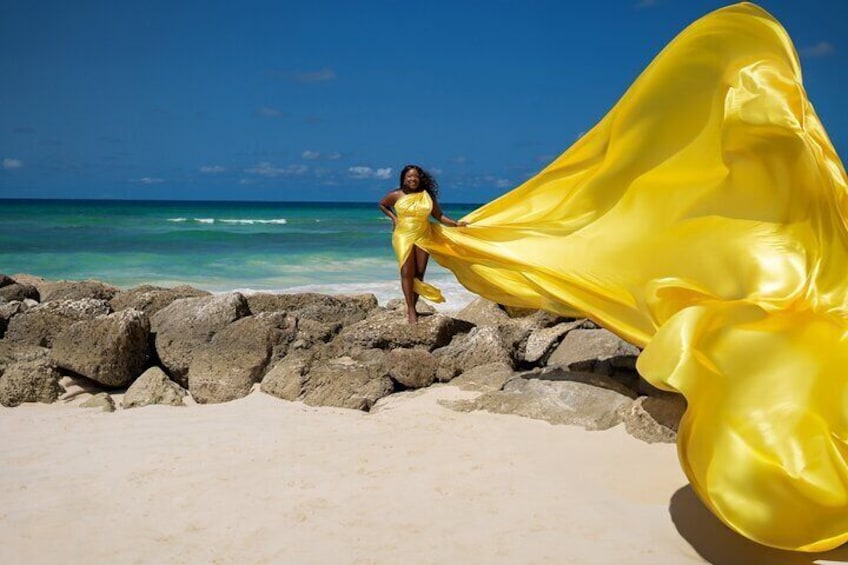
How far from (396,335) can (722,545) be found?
415 cm

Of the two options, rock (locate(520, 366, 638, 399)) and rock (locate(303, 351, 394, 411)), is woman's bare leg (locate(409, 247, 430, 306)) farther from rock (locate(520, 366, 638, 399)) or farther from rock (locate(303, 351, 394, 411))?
rock (locate(520, 366, 638, 399))

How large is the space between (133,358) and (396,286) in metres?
10.6

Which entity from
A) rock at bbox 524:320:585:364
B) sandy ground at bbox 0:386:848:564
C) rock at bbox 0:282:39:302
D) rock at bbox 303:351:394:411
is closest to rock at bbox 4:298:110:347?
sandy ground at bbox 0:386:848:564

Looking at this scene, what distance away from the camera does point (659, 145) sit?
5.46 meters

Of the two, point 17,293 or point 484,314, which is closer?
point 484,314

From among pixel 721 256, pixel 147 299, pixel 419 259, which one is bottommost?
pixel 147 299

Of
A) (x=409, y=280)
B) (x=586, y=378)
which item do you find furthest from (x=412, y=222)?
(x=586, y=378)

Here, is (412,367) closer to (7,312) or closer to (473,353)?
(473,353)

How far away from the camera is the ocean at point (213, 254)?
766 inches

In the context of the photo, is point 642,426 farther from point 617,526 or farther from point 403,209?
point 403,209

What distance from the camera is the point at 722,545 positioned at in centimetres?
366

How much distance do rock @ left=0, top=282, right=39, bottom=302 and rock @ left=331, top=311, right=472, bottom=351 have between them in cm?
539

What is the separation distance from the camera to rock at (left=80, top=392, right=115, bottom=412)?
6121 millimetres

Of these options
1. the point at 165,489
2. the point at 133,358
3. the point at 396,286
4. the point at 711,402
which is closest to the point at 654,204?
the point at 711,402
